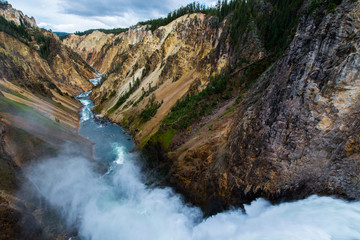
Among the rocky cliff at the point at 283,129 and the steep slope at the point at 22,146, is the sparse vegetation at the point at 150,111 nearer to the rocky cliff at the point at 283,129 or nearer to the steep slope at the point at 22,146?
the steep slope at the point at 22,146

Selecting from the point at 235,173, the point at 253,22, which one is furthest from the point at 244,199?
the point at 253,22

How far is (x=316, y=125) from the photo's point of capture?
32.1ft

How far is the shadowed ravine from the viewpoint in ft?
25.8

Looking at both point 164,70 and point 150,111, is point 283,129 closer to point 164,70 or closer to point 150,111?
point 150,111

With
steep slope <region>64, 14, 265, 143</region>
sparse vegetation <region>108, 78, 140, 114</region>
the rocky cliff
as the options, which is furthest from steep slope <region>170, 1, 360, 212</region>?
sparse vegetation <region>108, 78, 140, 114</region>

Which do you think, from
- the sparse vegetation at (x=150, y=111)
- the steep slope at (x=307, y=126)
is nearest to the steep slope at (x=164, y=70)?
the sparse vegetation at (x=150, y=111)

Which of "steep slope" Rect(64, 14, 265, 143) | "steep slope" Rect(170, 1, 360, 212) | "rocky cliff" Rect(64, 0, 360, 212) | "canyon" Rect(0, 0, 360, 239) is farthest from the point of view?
"steep slope" Rect(64, 14, 265, 143)

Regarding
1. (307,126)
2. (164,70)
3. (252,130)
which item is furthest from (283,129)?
(164,70)

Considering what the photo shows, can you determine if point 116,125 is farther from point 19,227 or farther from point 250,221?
point 250,221

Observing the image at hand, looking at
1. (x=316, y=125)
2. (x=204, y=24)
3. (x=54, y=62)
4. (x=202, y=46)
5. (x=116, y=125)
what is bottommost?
(x=316, y=125)

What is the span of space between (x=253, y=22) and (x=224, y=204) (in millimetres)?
27721

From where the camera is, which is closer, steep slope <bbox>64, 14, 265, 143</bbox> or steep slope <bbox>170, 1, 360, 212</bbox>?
steep slope <bbox>170, 1, 360, 212</bbox>

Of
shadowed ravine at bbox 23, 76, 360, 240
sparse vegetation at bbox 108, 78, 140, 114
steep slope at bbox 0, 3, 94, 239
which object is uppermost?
sparse vegetation at bbox 108, 78, 140, 114

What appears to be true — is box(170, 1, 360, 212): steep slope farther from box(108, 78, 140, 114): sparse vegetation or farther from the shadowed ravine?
box(108, 78, 140, 114): sparse vegetation
